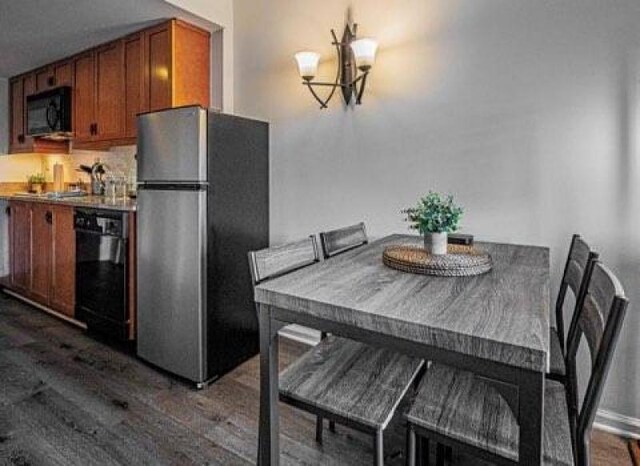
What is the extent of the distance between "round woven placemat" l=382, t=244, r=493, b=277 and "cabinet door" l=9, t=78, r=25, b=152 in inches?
184

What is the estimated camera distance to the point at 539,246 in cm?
193

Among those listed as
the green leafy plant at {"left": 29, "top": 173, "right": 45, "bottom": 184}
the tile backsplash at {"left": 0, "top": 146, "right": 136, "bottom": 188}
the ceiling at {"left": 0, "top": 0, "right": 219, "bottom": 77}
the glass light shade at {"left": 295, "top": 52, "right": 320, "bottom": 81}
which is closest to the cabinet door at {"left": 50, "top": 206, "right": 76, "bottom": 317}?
the tile backsplash at {"left": 0, "top": 146, "right": 136, "bottom": 188}

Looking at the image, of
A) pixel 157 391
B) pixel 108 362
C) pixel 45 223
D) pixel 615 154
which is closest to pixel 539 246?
pixel 615 154

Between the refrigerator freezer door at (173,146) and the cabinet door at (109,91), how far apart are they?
3.70 feet

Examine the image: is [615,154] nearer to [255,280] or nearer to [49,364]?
[255,280]

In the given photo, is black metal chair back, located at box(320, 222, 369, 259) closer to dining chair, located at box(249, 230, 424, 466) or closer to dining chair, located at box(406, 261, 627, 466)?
dining chair, located at box(249, 230, 424, 466)

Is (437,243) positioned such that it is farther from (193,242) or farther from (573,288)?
(193,242)

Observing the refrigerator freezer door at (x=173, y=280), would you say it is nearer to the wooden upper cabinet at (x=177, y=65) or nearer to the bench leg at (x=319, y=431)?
the bench leg at (x=319, y=431)

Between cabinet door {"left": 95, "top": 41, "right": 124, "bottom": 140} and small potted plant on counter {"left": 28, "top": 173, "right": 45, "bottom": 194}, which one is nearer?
cabinet door {"left": 95, "top": 41, "right": 124, "bottom": 140}

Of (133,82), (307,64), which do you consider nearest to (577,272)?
(307,64)

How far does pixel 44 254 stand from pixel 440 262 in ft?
11.2

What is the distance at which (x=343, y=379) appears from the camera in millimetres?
1298

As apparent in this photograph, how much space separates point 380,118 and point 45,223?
290 centimetres

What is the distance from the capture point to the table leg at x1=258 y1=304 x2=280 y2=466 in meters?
1.13
